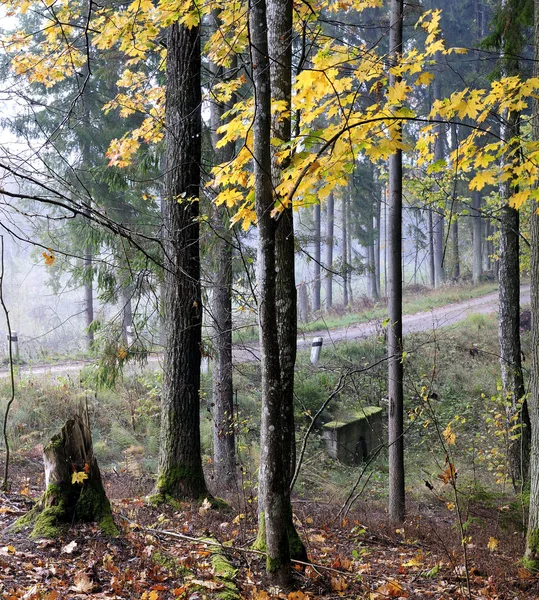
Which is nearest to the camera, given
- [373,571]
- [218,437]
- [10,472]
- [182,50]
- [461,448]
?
[373,571]

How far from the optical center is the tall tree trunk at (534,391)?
540 centimetres

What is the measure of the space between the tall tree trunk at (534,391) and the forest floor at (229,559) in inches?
10.3

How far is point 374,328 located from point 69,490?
52.6 ft

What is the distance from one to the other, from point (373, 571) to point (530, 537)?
1823mm

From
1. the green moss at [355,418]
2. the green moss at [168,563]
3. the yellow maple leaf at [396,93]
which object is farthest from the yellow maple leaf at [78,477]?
the green moss at [355,418]

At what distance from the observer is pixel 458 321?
20531 millimetres

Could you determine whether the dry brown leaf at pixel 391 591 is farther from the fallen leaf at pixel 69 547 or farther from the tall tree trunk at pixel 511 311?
the tall tree trunk at pixel 511 311

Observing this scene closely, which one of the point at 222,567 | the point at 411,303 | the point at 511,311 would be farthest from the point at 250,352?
the point at 411,303

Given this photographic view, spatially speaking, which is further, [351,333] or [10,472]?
[351,333]

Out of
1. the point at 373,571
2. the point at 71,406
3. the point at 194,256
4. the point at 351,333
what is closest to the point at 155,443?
the point at 71,406

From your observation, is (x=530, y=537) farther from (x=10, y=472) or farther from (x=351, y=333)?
(x=351, y=333)

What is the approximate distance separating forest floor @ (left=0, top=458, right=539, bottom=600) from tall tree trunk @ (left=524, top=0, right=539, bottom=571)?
263 millimetres

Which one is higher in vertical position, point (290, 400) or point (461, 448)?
point (290, 400)

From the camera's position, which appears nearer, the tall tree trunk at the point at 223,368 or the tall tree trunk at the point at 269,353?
the tall tree trunk at the point at 269,353
